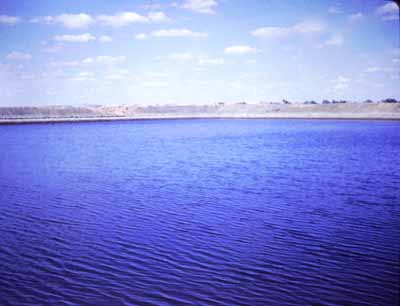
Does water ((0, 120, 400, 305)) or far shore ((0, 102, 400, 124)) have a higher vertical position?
far shore ((0, 102, 400, 124))

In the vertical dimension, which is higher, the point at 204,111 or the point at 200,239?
the point at 204,111

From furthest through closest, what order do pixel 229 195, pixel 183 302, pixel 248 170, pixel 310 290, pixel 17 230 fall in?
pixel 248 170 < pixel 229 195 < pixel 17 230 < pixel 310 290 < pixel 183 302

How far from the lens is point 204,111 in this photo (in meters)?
194

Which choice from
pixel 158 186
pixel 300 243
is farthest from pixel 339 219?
pixel 158 186

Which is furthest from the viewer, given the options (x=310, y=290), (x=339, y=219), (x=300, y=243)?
(x=339, y=219)

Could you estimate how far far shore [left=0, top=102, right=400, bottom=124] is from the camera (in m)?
117

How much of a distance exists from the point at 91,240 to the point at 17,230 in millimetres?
2453

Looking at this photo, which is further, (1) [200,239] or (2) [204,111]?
(2) [204,111]

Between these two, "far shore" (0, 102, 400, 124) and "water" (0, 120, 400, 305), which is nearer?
"water" (0, 120, 400, 305)

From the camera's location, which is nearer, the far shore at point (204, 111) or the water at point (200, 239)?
the water at point (200, 239)

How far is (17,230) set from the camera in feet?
36.2

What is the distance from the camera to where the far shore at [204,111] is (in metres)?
117

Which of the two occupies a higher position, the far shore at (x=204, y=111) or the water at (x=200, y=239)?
the far shore at (x=204, y=111)

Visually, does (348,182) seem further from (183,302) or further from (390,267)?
(183,302)
